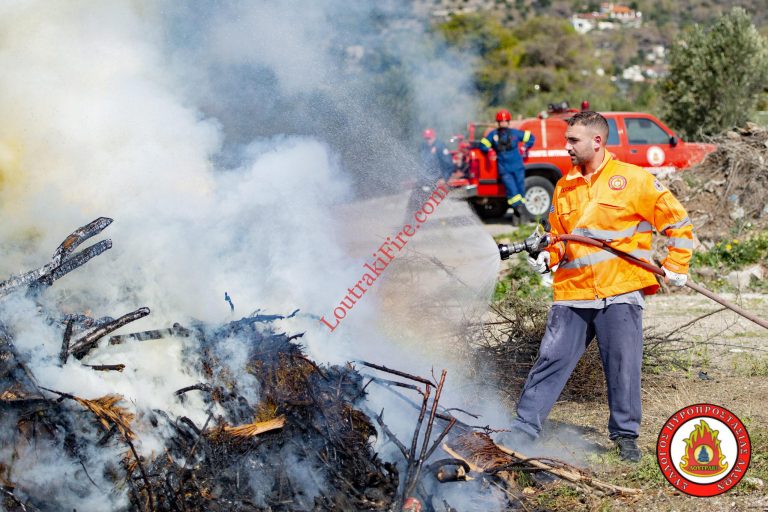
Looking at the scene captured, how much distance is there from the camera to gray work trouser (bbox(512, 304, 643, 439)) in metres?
3.97

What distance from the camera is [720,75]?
60.6ft

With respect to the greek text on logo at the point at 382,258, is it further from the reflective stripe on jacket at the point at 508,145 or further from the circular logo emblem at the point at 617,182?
the reflective stripe on jacket at the point at 508,145

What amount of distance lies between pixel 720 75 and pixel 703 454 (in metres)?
17.2

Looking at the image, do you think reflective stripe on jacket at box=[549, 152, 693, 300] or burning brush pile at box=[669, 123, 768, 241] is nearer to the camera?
reflective stripe on jacket at box=[549, 152, 693, 300]

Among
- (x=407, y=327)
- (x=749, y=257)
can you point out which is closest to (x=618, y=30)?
(x=749, y=257)

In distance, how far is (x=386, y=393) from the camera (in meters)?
4.14

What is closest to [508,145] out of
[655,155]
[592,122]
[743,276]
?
[655,155]

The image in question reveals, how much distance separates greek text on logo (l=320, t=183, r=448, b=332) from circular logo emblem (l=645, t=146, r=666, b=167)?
7.74m

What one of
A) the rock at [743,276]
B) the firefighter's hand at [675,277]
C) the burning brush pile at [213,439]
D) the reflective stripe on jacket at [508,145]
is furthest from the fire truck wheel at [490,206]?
the burning brush pile at [213,439]

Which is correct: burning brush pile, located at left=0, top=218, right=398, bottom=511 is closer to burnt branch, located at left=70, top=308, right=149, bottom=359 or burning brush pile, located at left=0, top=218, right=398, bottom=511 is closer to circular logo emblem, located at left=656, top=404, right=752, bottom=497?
burnt branch, located at left=70, top=308, right=149, bottom=359

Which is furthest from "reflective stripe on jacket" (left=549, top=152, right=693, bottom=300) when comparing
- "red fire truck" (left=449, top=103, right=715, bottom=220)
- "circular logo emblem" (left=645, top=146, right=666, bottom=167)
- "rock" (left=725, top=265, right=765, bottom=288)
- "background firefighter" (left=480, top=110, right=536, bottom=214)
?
"circular logo emblem" (left=645, top=146, right=666, bottom=167)

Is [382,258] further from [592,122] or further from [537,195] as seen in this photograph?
[537,195]

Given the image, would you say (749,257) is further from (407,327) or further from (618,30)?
(618,30)

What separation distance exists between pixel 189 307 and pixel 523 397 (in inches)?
74.3
